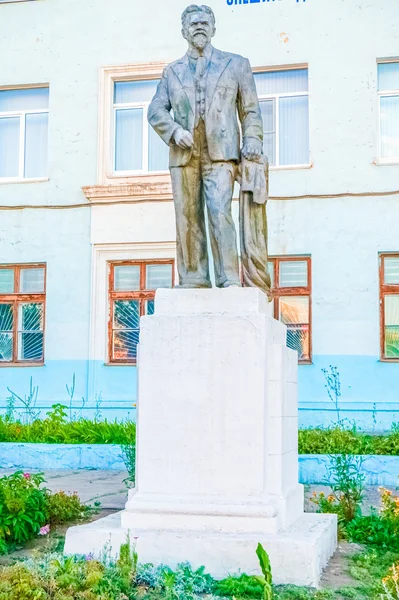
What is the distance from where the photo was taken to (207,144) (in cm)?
517

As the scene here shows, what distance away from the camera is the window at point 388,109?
12.9 metres

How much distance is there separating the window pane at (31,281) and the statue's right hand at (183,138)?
29.6ft

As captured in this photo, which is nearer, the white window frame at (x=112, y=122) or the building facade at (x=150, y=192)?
the building facade at (x=150, y=192)

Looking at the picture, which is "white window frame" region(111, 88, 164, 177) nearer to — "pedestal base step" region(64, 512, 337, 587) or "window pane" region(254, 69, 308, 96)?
"window pane" region(254, 69, 308, 96)

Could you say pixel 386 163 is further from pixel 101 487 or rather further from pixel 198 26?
pixel 198 26

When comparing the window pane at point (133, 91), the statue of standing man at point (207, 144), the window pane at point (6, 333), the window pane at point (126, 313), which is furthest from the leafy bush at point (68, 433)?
the window pane at point (133, 91)

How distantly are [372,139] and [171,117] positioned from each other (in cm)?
809

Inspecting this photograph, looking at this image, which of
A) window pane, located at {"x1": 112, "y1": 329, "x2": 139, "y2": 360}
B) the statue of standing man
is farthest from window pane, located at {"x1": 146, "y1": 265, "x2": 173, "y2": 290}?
the statue of standing man

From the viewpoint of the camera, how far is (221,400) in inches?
188

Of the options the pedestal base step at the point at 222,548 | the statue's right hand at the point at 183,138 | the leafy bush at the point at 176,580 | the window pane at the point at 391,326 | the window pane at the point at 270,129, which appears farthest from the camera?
the window pane at the point at 270,129

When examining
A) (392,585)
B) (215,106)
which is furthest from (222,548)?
(215,106)

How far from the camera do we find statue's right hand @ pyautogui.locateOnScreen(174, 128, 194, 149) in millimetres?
5043

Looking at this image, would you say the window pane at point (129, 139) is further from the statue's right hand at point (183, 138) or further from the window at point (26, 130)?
the statue's right hand at point (183, 138)

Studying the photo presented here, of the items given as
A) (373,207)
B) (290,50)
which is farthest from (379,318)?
(290,50)
